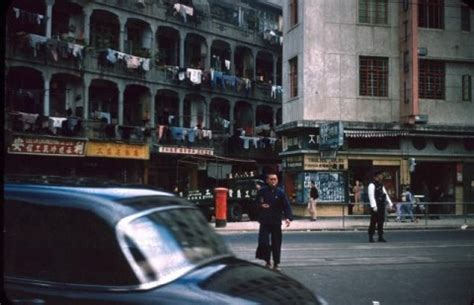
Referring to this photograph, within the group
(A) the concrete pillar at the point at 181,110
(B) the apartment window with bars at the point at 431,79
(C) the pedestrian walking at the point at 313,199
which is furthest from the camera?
(A) the concrete pillar at the point at 181,110

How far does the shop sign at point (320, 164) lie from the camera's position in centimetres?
2605

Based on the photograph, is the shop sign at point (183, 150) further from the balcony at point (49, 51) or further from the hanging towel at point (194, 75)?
the balcony at point (49, 51)

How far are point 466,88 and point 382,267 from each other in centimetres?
1911

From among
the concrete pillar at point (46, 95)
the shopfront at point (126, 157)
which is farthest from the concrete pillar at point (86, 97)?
the concrete pillar at point (46, 95)

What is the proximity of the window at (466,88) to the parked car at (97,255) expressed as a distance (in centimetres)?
2548

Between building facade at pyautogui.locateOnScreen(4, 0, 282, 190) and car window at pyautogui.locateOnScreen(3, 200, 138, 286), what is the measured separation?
13691mm

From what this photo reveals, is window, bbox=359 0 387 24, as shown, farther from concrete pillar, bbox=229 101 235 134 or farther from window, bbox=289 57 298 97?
concrete pillar, bbox=229 101 235 134

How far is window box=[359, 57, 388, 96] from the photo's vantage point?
26688 mm

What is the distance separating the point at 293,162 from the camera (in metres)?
27.5

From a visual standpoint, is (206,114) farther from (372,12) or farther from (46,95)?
(46,95)

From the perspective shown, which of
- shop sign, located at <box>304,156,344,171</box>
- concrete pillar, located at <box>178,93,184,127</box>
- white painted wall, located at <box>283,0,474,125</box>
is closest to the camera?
shop sign, located at <box>304,156,344,171</box>

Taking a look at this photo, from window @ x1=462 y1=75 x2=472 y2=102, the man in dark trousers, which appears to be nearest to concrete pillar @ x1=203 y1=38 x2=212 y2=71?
window @ x1=462 y1=75 x2=472 y2=102

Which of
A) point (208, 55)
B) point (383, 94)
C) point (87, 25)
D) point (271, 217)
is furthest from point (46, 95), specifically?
point (271, 217)

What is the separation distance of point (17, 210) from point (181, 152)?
87.2ft
